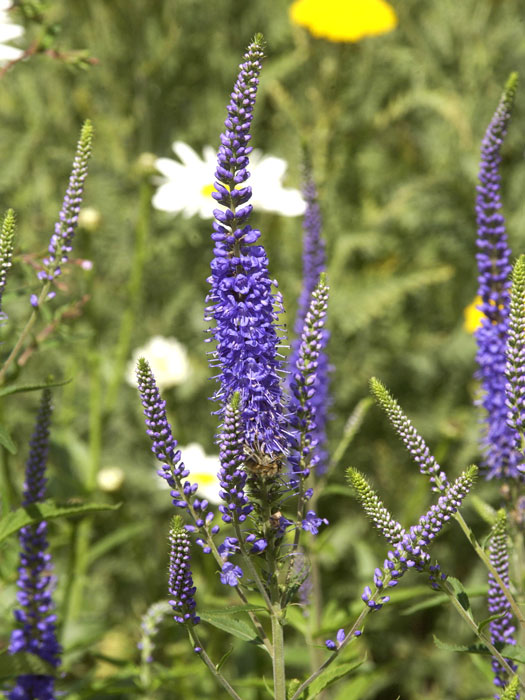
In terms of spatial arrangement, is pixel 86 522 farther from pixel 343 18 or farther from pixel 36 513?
pixel 343 18

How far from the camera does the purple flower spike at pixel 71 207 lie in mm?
2137

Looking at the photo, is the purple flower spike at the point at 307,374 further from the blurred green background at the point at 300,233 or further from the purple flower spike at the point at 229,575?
the blurred green background at the point at 300,233

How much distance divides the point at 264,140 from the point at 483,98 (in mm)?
1853

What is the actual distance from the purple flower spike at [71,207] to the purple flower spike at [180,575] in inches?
31.1

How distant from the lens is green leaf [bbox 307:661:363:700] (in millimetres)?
1896

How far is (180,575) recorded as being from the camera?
6.05ft

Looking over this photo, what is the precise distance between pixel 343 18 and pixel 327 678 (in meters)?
4.17

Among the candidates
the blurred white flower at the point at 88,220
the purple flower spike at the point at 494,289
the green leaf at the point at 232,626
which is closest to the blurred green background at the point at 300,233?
the blurred white flower at the point at 88,220

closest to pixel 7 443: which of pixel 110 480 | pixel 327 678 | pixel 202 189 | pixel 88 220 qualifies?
pixel 327 678

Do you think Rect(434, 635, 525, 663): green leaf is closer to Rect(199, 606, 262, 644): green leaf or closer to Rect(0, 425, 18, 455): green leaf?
Rect(199, 606, 262, 644): green leaf

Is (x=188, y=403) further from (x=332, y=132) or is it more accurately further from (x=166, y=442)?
(x=166, y=442)

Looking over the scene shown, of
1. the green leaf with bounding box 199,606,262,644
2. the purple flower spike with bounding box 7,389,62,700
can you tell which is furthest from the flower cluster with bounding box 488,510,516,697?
the purple flower spike with bounding box 7,389,62,700

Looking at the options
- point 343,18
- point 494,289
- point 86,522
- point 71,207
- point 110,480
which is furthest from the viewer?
point 343,18

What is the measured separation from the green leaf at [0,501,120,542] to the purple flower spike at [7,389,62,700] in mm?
84
